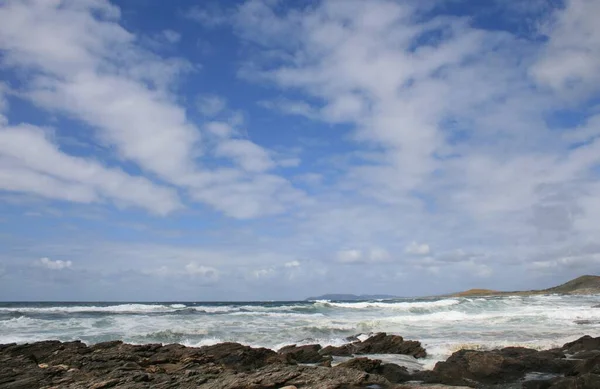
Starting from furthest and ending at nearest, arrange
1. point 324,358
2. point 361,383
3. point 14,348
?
point 324,358 → point 14,348 → point 361,383

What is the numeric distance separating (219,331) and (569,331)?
1925 centimetres

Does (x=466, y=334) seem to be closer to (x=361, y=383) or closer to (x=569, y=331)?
(x=569, y=331)

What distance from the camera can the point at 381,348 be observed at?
1795 centimetres

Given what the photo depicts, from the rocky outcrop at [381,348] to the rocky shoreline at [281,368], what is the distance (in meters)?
0.04

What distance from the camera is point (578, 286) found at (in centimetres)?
9119

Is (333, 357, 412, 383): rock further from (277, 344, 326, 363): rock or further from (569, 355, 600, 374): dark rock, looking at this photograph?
(569, 355, 600, 374): dark rock

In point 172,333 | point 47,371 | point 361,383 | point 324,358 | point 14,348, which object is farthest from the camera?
point 172,333

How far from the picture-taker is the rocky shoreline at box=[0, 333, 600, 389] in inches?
318

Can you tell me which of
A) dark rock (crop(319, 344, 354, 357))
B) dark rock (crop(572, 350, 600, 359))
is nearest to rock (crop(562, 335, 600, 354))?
dark rock (crop(572, 350, 600, 359))

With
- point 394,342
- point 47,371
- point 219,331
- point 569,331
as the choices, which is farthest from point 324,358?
point 569,331

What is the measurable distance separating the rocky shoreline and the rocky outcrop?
38mm

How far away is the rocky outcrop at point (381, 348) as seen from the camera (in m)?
17.4

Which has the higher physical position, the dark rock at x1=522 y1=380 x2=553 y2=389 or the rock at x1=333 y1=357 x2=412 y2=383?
the rock at x1=333 y1=357 x2=412 y2=383

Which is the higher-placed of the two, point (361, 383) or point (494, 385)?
point (361, 383)
